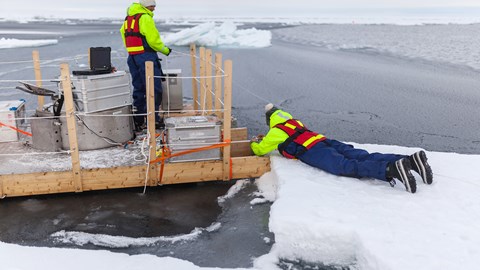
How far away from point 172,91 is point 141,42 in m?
1.26

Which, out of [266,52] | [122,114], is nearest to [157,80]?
[122,114]

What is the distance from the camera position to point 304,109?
31.8 ft

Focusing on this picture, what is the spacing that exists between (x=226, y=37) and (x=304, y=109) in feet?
53.1

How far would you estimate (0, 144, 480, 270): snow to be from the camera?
11.4 ft

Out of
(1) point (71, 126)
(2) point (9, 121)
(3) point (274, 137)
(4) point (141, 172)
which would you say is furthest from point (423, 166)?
(2) point (9, 121)

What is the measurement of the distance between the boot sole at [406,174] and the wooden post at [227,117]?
2030mm

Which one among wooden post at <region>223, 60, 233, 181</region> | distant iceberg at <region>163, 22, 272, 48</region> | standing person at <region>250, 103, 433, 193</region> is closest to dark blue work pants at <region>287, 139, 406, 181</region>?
standing person at <region>250, 103, 433, 193</region>

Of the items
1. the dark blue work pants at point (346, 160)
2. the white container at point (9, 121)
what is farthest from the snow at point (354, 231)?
the white container at point (9, 121)

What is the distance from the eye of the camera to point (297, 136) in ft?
17.3

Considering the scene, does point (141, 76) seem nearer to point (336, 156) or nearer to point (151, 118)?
point (151, 118)

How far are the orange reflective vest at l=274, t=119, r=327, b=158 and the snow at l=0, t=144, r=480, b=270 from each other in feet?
1.48

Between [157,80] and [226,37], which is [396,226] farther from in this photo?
[226,37]

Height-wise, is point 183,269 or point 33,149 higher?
point 33,149

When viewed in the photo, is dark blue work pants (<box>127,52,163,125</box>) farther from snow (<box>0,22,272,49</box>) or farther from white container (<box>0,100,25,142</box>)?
snow (<box>0,22,272,49</box>)
